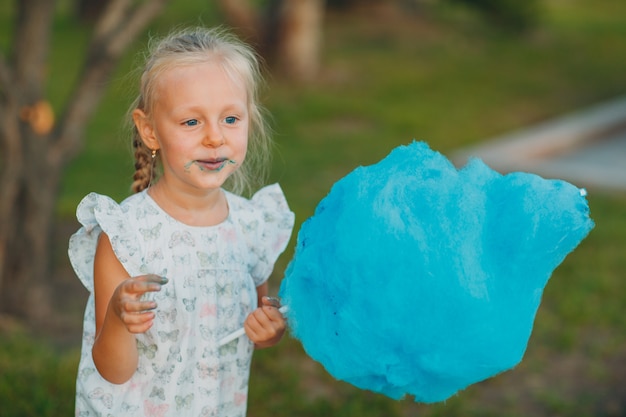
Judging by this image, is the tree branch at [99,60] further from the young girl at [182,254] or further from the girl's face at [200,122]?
the girl's face at [200,122]

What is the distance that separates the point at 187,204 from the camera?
2.13 m

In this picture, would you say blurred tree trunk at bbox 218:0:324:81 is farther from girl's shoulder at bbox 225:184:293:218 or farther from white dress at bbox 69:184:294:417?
white dress at bbox 69:184:294:417

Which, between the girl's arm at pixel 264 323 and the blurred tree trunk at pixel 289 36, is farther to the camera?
the blurred tree trunk at pixel 289 36

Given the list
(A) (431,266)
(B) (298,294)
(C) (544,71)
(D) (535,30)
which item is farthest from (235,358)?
(D) (535,30)

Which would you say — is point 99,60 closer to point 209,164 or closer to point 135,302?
point 209,164

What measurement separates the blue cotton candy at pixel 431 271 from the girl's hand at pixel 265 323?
0.10 m

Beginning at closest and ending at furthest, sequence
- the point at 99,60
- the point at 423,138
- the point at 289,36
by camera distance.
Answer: the point at 99,60
the point at 423,138
the point at 289,36

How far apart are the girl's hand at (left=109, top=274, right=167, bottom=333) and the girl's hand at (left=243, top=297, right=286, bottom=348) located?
0.28 meters

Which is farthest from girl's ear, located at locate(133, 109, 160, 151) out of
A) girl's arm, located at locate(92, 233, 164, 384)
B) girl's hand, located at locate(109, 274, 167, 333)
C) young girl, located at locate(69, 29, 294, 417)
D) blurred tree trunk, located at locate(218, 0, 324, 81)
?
blurred tree trunk, located at locate(218, 0, 324, 81)

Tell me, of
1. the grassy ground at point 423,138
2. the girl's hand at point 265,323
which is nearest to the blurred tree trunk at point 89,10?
the grassy ground at point 423,138

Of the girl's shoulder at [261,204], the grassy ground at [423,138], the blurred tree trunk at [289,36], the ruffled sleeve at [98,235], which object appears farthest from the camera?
the blurred tree trunk at [289,36]

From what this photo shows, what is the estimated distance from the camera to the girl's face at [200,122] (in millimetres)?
2002

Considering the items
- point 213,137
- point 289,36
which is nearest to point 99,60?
point 213,137

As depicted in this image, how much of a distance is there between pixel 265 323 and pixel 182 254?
0.83ft
